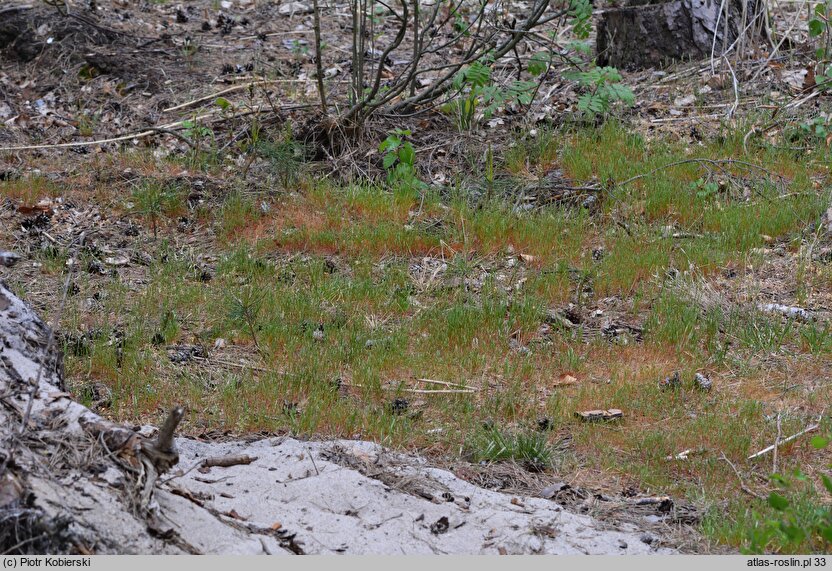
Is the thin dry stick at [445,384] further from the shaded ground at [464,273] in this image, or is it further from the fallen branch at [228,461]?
the fallen branch at [228,461]

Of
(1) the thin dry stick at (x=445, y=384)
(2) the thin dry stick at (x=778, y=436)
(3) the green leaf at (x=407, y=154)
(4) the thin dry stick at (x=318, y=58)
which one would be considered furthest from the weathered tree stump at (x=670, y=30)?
(2) the thin dry stick at (x=778, y=436)

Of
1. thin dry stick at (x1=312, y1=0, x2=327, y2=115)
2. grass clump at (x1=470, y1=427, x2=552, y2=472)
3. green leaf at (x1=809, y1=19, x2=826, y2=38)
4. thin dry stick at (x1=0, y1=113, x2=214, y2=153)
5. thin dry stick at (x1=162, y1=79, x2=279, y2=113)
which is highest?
green leaf at (x1=809, y1=19, x2=826, y2=38)

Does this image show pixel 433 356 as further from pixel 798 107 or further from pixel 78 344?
pixel 798 107

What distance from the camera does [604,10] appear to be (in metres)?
9.35

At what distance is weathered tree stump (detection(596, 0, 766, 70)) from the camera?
8.99 metres

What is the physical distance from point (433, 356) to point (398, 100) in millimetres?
4332

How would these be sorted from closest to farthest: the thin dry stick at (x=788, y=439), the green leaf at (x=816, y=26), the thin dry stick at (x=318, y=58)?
the thin dry stick at (x=788, y=439)
the thin dry stick at (x=318, y=58)
the green leaf at (x=816, y=26)

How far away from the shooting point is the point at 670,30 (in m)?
9.17

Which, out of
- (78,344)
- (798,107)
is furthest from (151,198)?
(798,107)

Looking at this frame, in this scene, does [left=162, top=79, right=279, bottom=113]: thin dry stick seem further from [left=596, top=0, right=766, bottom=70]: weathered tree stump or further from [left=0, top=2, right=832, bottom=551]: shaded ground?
[left=596, top=0, right=766, bottom=70]: weathered tree stump

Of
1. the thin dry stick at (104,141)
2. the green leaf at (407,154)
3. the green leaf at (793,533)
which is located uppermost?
the green leaf at (407,154)

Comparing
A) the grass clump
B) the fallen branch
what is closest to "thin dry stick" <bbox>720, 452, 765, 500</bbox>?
the grass clump

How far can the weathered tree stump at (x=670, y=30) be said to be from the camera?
8.99 meters

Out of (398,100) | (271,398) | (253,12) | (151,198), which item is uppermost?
(253,12)
